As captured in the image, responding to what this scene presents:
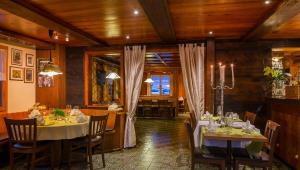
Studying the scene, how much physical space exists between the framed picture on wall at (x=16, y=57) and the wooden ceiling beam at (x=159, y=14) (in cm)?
333

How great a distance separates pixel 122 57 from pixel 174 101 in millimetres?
5625

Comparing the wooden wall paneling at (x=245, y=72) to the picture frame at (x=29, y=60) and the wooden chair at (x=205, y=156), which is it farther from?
the picture frame at (x=29, y=60)

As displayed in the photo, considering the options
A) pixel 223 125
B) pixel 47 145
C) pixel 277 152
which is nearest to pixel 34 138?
pixel 47 145

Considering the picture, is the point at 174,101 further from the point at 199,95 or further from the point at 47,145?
the point at 47,145

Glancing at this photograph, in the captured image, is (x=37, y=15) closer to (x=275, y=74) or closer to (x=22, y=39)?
(x=22, y=39)

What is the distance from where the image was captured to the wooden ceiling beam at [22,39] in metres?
4.50

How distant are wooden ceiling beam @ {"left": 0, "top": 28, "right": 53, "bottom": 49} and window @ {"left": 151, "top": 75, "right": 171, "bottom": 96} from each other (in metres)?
7.78

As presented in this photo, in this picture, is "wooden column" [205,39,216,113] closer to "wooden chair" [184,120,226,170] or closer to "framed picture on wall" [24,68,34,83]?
"wooden chair" [184,120,226,170]

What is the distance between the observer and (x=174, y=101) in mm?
11039

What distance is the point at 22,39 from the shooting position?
4.92 meters

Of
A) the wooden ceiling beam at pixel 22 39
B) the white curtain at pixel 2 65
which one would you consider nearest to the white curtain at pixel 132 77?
the wooden ceiling beam at pixel 22 39

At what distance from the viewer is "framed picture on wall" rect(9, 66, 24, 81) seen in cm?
524

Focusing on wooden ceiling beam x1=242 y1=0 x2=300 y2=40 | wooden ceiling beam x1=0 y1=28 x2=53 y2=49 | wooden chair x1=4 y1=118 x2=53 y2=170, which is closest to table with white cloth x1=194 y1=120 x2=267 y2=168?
wooden ceiling beam x1=242 y1=0 x2=300 y2=40

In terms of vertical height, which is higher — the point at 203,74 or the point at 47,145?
the point at 203,74
